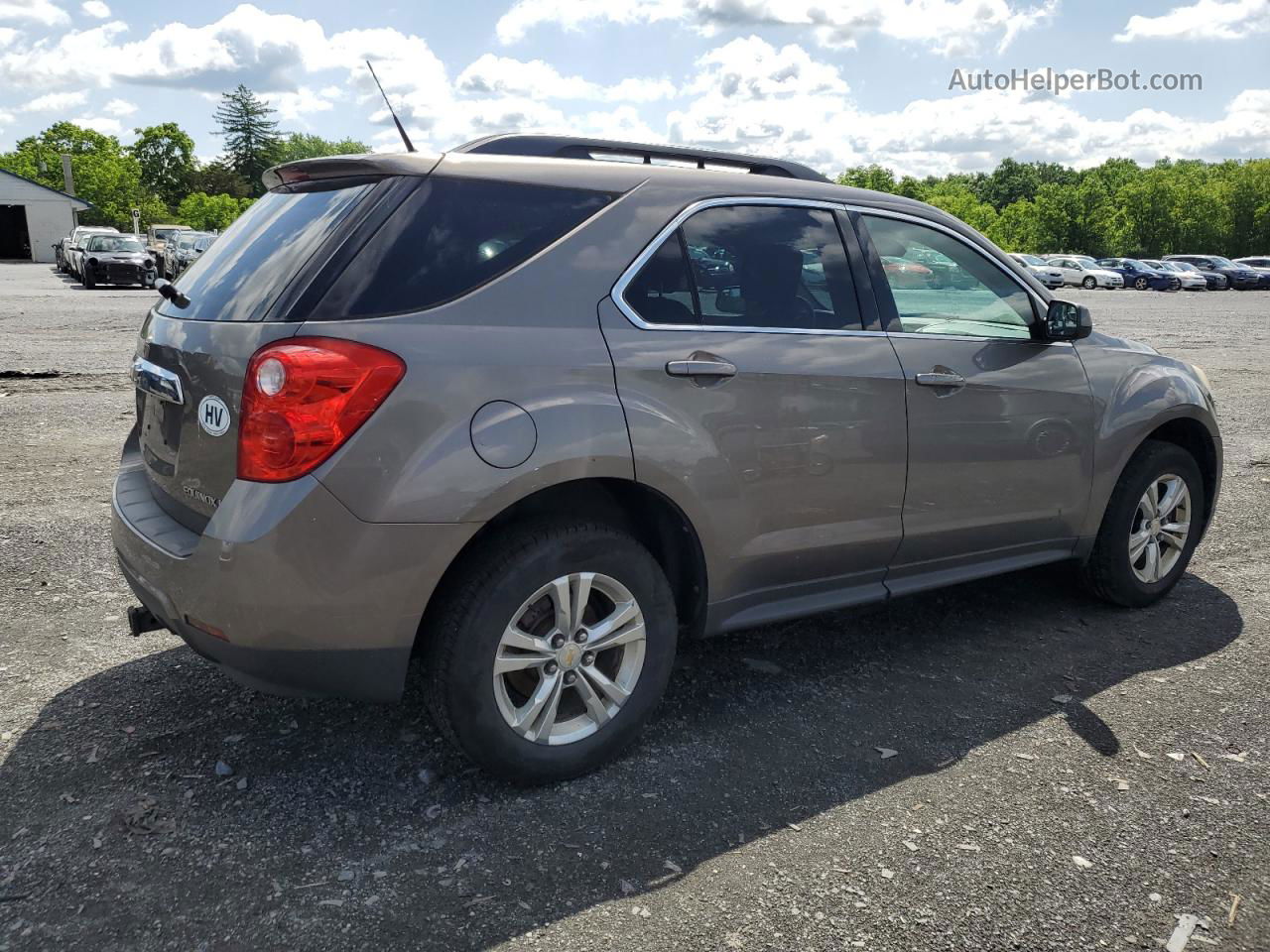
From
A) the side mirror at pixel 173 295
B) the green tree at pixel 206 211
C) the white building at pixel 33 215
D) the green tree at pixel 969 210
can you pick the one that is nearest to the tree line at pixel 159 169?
the green tree at pixel 206 211

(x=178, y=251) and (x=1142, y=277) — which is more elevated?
(x=178, y=251)

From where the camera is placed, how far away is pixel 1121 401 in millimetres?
4641

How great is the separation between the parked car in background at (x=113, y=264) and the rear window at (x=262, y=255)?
3102 centimetres

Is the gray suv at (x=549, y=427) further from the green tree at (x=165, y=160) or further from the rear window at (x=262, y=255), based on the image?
the green tree at (x=165, y=160)

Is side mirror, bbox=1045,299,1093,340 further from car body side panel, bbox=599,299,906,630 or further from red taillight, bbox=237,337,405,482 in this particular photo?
red taillight, bbox=237,337,405,482

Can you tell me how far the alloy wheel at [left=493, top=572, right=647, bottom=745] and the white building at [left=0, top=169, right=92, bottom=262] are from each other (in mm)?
76948

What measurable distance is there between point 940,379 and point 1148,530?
5.46 ft

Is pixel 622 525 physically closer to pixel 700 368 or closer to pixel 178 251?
pixel 700 368

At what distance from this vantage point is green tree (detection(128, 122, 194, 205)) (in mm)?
127312

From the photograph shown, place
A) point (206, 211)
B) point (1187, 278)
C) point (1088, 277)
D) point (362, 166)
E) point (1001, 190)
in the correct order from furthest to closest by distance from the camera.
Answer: point (1001, 190), point (206, 211), point (1187, 278), point (1088, 277), point (362, 166)

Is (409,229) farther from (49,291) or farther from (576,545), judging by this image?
(49,291)

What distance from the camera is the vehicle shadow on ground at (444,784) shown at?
2.72m

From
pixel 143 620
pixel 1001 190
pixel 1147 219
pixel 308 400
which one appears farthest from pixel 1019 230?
pixel 308 400

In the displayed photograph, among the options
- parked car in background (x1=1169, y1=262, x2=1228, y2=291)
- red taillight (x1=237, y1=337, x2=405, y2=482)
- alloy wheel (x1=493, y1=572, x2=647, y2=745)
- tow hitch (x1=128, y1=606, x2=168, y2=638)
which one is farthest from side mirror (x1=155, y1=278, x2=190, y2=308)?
parked car in background (x1=1169, y1=262, x2=1228, y2=291)
